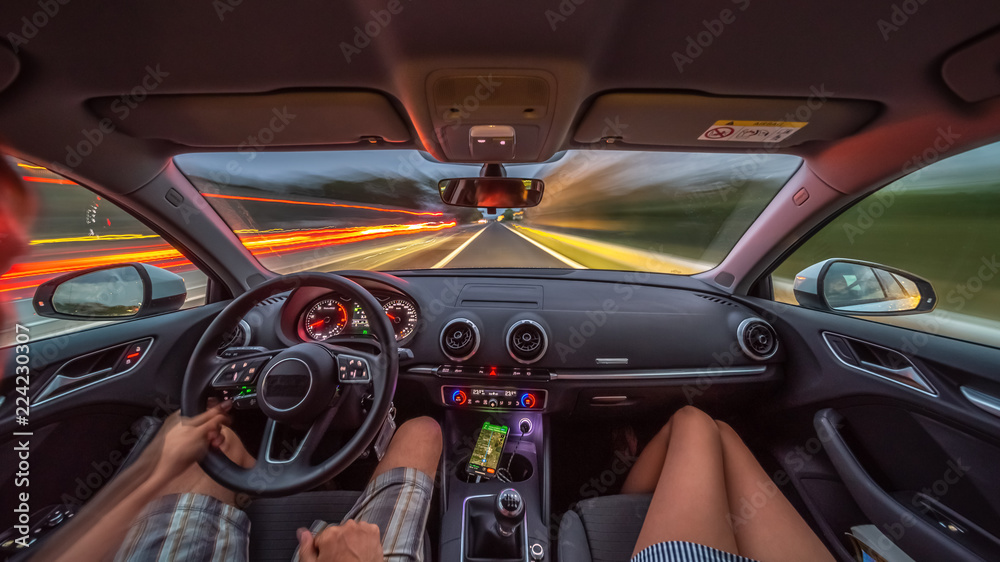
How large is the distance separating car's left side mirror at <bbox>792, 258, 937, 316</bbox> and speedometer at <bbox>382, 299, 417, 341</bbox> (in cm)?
265

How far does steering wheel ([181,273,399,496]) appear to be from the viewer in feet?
5.11

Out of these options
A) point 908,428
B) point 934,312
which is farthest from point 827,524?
point 934,312

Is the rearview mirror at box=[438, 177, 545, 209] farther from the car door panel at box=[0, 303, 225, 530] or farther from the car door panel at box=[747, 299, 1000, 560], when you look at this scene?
the car door panel at box=[747, 299, 1000, 560]

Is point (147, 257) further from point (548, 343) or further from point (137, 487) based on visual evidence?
point (548, 343)

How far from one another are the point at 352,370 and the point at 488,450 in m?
1.27

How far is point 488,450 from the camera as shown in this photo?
2676 mm

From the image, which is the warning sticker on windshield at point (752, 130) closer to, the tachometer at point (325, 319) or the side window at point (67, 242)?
the tachometer at point (325, 319)

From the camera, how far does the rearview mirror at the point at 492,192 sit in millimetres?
2756

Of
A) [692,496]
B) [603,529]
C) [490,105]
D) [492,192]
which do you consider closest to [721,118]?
[490,105]

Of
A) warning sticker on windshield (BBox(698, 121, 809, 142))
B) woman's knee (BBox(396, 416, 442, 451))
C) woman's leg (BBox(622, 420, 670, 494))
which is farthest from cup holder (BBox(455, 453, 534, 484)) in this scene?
warning sticker on windshield (BBox(698, 121, 809, 142))

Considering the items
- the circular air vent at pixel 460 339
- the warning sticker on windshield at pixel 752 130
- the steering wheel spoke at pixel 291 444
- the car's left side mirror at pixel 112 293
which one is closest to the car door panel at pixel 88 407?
the car's left side mirror at pixel 112 293

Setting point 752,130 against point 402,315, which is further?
point 402,315

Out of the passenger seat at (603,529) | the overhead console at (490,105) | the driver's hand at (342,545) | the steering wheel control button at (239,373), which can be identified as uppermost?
the overhead console at (490,105)

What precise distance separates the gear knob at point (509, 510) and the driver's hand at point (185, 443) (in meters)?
1.33
